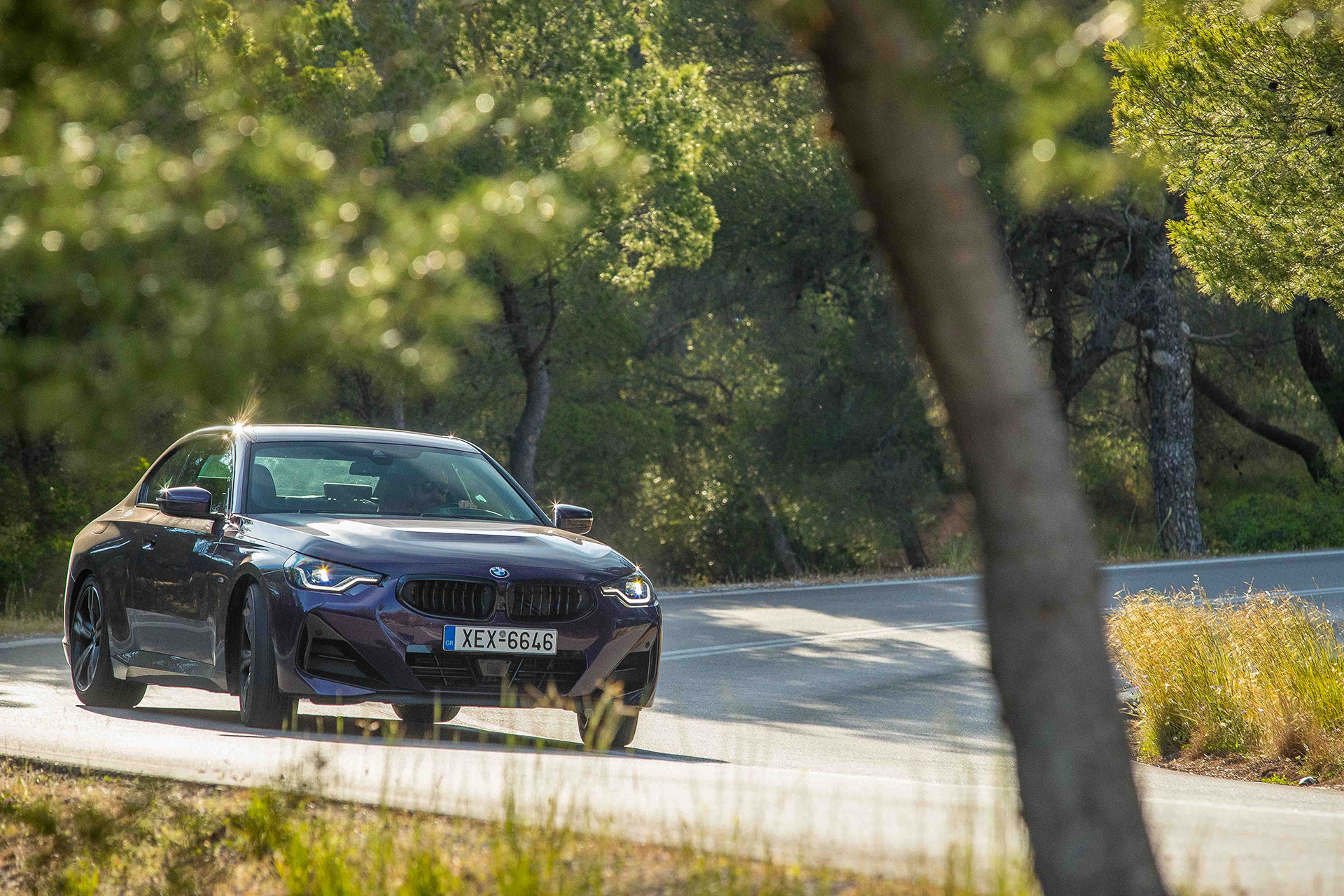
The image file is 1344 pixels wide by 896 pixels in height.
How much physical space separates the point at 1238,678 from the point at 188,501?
6.51m

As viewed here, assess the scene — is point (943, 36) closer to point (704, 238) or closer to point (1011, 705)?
point (1011, 705)

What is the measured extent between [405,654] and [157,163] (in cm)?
460

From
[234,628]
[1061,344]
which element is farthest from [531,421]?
[234,628]

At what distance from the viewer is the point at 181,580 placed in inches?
378

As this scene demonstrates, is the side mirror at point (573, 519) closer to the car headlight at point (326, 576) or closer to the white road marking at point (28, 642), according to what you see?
Result: the car headlight at point (326, 576)

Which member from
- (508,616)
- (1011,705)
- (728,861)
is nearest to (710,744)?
(508,616)

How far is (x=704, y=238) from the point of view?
3466 centimetres

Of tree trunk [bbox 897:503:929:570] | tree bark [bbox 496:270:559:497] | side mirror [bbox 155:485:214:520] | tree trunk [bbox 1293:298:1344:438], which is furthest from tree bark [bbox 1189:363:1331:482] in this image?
side mirror [bbox 155:485:214:520]

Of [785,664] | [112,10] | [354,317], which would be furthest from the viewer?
[785,664]

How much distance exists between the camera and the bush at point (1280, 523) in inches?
1470

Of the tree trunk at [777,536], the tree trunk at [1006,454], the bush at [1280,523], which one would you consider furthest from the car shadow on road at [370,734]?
the tree trunk at [777,536]

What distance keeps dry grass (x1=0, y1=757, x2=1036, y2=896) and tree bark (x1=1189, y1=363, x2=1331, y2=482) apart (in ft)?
122

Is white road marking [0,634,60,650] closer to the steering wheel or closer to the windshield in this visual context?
the windshield

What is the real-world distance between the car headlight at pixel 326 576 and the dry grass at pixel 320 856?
1763 mm
